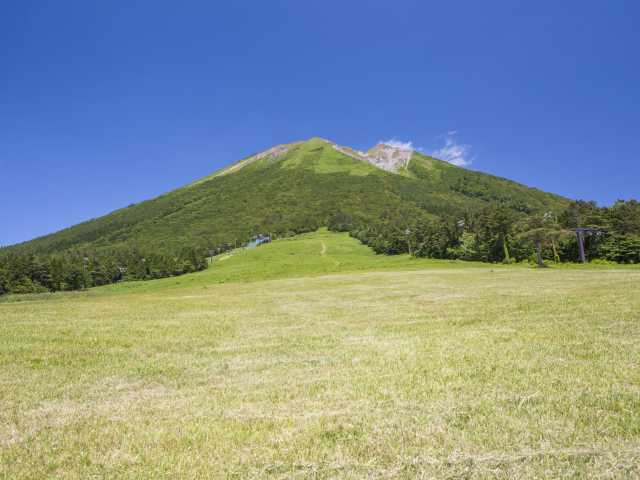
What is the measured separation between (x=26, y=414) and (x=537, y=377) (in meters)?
12.5

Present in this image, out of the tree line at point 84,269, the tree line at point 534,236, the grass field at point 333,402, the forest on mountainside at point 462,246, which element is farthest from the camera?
the tree line at point 84,269

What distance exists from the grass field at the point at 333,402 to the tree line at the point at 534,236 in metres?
80.1

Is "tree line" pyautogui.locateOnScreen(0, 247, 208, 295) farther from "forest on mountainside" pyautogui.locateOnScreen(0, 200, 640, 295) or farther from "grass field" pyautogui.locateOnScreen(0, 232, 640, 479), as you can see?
"grass field" pyautogui.locateOnScreen(0, 232, 640, 479)

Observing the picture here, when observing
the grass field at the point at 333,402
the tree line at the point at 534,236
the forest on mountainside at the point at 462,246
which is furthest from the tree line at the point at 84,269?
the grass field at the point at 333,402

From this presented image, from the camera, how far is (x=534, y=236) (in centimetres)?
8450

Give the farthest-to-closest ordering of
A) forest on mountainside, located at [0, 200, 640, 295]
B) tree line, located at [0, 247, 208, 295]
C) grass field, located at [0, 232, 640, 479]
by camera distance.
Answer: tree line, located at [0, 247, 208, 295]
forest on mountainside, located at [0, 200, 640, 295]
grass field, located at [0, 232, 640, 479]

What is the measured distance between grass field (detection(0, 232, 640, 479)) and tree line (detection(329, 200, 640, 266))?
8008 centimetres

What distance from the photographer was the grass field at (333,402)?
5738 mm

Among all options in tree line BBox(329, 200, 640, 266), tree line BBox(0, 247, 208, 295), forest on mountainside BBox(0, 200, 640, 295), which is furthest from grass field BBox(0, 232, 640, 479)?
tree line BBox(0, 247, 208, 295)

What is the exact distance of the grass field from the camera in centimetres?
574

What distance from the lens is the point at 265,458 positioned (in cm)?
589

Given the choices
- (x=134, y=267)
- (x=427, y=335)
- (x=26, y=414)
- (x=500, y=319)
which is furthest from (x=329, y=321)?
(x=134, y=267)

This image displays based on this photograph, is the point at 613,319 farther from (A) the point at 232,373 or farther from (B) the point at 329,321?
(A) the point at 232,373

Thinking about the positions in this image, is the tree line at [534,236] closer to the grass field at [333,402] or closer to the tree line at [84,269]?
the grass field at [333,402]
